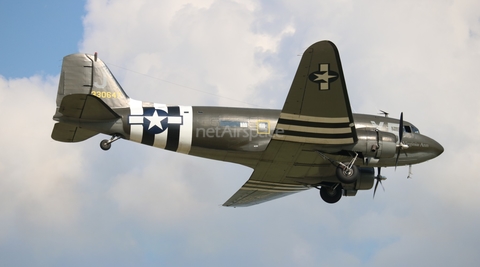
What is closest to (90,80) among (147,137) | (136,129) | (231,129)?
(136,129)

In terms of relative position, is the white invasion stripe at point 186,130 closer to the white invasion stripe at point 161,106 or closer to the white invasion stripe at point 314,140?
the white invasion stripe at point 161,106

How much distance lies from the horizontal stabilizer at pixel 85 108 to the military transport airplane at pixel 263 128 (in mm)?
36

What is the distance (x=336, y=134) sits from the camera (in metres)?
28.4

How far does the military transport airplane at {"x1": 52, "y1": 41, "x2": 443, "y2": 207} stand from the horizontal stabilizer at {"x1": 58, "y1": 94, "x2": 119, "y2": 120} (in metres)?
0.04

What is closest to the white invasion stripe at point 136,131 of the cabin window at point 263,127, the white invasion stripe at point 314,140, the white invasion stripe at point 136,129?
the white invasion stripe at point 136,129

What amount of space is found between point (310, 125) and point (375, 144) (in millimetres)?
3268

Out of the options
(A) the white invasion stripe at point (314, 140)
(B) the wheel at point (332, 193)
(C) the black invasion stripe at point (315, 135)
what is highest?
(C) the black invasion stripe at point (315, 135)

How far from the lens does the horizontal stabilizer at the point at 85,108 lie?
1059 inches

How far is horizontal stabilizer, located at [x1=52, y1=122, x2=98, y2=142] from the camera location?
28.6 m

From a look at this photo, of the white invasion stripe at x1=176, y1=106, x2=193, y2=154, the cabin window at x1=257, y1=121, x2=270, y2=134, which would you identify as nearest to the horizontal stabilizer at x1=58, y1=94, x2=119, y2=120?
the white invasion stripe at x1=176, y1=106, x2=193, y2=154

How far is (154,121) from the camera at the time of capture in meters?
28.7

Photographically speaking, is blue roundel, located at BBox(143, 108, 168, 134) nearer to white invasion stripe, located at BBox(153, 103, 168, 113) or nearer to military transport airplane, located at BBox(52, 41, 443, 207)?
military transport airplane, located at BBox(52, 41, 443, 207)

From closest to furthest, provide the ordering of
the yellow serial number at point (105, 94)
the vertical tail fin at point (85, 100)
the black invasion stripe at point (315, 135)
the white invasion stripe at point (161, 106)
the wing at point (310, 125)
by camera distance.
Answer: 1. the wing at point (310, 125)
2. the vertical tail fin at point (85, 100)
3. the black invasion stripe at point (315, 135)
4. the white invasion stripe at point (161, 106)
5. the yellow serial number at point (105, 94)

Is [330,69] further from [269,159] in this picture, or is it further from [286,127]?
[269,159]
